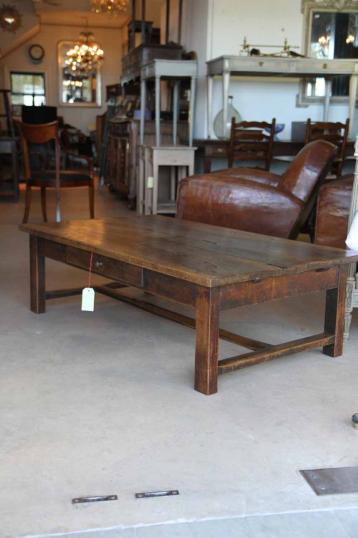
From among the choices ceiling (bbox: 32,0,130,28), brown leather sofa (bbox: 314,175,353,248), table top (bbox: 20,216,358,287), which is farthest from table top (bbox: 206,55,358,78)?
ceiling (bbox: 32,0,130,28)

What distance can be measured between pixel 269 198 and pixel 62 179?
2494 millimetres

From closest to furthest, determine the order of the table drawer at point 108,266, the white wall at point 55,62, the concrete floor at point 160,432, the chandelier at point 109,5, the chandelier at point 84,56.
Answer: the concrete floor at point 160,432
the table drawer at point 108,266
the chandelier at point 109,5
the chandelier at point 84,56
the white wall at point 55,62

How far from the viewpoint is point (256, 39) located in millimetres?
6816

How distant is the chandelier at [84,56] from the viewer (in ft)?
44.1

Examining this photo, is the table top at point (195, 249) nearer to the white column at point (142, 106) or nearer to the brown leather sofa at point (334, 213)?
the brown leather sofa at point (334, 213)

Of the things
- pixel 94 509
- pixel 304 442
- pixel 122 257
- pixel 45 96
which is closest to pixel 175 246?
pixel 122 257

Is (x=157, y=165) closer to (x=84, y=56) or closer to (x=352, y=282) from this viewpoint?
(x=352, y=282)

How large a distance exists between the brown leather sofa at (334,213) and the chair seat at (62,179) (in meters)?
2.75

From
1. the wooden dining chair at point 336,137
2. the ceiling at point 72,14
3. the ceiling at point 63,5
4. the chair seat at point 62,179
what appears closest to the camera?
the chair seat at point 62,179

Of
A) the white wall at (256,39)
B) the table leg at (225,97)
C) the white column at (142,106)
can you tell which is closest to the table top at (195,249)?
the table leg at (225,97)

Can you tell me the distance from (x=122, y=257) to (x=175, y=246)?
0.27m

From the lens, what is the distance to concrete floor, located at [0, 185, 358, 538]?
1.49 meters

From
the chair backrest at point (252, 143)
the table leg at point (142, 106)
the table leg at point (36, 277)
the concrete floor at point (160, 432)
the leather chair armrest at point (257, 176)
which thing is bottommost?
the concrete floor at point (160, 432)

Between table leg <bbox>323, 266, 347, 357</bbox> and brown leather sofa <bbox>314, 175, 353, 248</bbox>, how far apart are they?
0.71m
